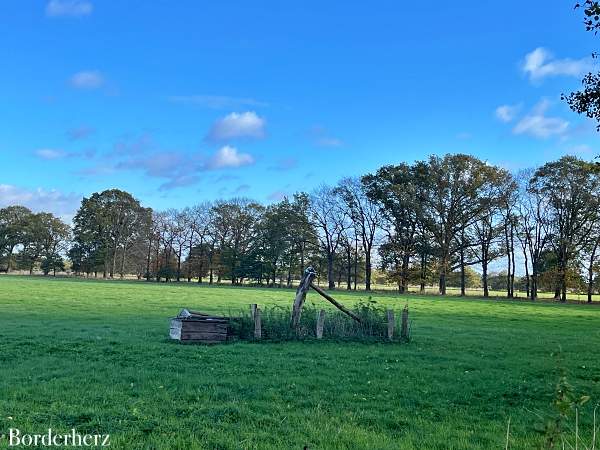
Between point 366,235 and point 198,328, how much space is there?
63.0 metres

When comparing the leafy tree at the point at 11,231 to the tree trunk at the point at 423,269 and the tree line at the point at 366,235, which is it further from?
the tree trunk at the point at 423,269

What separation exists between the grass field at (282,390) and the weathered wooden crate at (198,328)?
0.71 m

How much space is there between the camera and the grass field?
23.2 ft

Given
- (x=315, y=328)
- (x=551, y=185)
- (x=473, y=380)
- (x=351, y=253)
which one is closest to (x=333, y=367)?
(x=473, y=380)

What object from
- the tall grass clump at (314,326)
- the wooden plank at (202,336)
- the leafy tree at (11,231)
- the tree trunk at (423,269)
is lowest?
the wooden plank at (202,336)

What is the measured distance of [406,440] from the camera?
22.7 ft

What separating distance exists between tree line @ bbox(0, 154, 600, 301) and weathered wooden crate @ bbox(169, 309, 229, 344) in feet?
125

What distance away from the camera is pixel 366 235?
78125mm

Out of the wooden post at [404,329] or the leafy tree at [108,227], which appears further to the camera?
the leafy tree at [108,227]

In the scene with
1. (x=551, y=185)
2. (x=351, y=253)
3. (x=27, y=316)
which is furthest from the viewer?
(x=351, y=253)

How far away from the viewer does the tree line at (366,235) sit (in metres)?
62.4

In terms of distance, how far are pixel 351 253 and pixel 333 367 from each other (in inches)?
2755

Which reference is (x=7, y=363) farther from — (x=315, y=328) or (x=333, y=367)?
(x=315, y=328)

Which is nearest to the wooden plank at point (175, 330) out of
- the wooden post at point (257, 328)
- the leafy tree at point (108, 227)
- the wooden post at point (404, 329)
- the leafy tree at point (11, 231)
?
the wooden post at point (257, 328)
